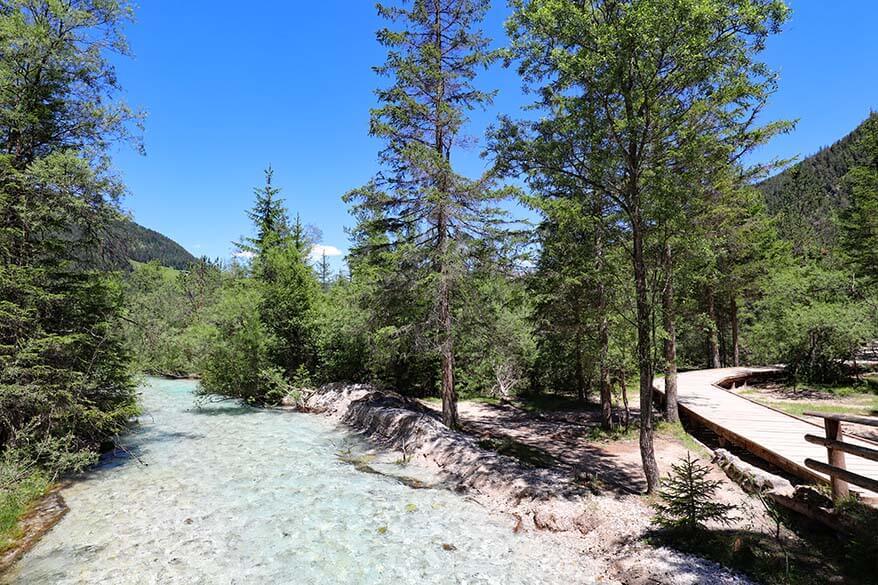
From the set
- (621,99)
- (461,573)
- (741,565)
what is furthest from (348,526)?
(621,99)

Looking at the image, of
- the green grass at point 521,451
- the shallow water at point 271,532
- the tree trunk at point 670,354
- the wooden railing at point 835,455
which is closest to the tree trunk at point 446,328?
the green grass at point 521,451

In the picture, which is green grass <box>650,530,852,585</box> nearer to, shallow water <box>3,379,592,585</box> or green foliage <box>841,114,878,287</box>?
shallow water <box>3,379,592,585</box>

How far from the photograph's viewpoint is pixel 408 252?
1192 cm

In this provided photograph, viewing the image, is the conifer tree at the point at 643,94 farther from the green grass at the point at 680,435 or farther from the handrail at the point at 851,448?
the green grass at the point at 680,435

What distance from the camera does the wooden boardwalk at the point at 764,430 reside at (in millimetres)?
7043

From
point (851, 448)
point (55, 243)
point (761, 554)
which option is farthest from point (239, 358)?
point (851, 448)

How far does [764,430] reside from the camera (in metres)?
9.43

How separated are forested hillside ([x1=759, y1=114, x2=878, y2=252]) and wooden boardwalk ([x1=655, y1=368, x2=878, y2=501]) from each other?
7.92 metres

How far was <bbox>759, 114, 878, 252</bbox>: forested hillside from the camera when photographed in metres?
32.6

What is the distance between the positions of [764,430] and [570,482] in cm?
527

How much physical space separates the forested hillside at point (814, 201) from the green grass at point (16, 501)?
20.5 m

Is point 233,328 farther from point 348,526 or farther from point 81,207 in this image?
point 348,526

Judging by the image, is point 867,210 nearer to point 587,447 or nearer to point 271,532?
point 587,447

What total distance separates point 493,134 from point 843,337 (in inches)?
764
